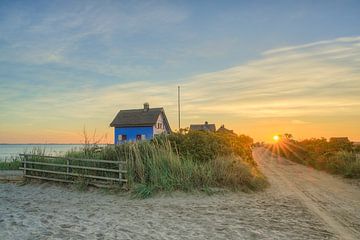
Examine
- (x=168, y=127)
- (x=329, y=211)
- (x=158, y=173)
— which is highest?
(x=168, y=127)

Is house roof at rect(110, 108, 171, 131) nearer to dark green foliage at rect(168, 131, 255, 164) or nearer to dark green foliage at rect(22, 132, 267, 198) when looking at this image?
dark green foliage at rect(168, 131, 255, 164)

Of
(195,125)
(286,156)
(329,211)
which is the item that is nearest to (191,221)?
(329,211)

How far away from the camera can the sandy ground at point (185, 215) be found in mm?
6773

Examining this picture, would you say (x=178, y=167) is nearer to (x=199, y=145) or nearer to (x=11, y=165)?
(x=199, y=145)

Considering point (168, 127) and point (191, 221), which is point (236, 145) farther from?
point (168, 127)

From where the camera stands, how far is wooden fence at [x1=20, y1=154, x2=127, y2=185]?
12.3 meters

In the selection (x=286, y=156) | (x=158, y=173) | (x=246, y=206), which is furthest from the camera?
(x=286, y=156)

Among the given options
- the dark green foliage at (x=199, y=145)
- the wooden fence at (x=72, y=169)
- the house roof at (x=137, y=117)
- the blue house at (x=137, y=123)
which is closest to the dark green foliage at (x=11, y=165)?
the wooden fence at (x=72, y=169)

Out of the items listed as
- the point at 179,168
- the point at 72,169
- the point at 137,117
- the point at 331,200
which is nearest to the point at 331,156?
the point at 331,200

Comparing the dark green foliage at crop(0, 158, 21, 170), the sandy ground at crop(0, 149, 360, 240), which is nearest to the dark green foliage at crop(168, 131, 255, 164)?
the sandy ground at crop(0, 149, 360, 240)

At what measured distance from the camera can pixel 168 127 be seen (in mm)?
40250

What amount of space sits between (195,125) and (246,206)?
45.0 meters

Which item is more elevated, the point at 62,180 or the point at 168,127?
the point at 168,127

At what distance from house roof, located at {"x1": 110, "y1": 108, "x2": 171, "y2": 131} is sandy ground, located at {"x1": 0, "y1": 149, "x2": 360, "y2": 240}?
22671 mm
